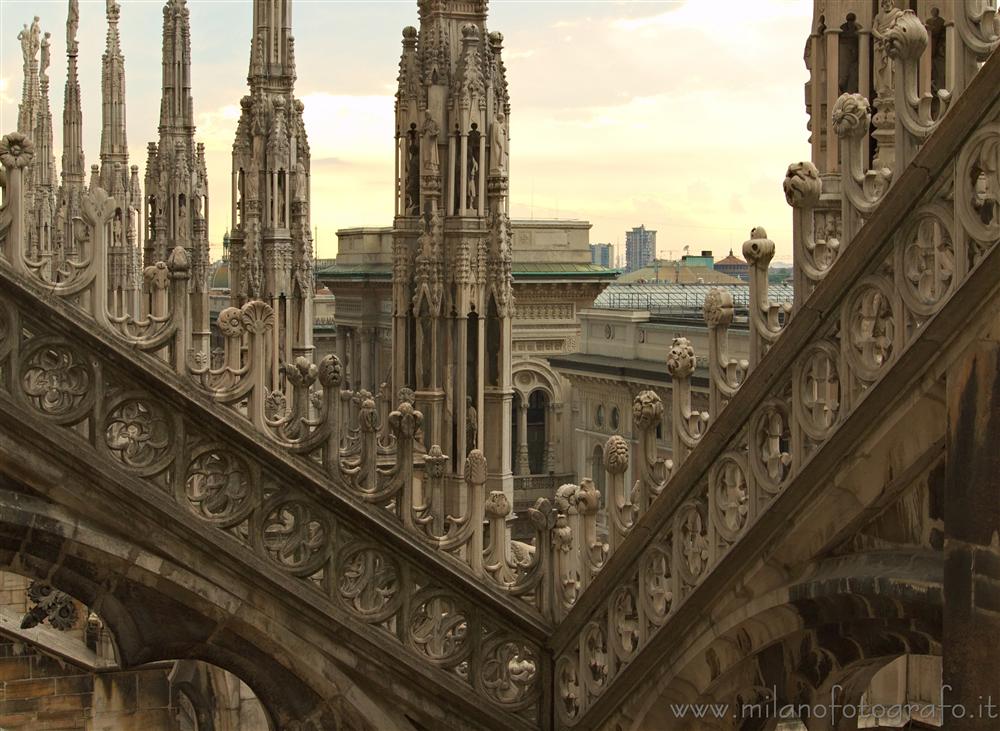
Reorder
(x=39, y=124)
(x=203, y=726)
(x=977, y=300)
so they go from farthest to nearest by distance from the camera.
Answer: (x=39, y=124)
(x=203, y=726)
(x=977, y=300)

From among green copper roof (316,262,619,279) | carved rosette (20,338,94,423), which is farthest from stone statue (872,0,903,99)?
green copper roof (316,262,619,279)

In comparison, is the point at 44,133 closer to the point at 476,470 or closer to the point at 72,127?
the point at 72,127

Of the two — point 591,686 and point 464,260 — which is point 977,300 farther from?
point 464,260

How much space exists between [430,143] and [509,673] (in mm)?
6097

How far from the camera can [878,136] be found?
745 centimetres

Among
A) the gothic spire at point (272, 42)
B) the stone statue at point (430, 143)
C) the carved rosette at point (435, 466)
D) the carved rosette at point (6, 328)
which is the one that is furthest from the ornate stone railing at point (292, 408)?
the gothic spire at point (272, 42)

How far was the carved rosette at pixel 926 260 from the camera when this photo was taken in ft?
16.9

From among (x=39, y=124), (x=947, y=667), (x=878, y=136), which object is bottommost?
(x=947, y=667)

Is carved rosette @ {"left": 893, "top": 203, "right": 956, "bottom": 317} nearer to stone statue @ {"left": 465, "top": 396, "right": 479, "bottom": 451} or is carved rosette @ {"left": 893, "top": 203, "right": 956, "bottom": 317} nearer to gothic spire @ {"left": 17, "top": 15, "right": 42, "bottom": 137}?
stone statue @ {"left": 465, "top": 396, "right": 479, "bottom": 451}

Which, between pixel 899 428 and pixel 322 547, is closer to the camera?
pixel 899 428

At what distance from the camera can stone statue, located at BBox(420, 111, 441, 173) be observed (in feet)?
42.9

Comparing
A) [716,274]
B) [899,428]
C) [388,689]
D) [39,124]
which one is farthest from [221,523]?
[716,274]

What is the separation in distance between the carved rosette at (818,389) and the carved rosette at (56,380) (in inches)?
129

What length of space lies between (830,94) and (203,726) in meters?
8.85
